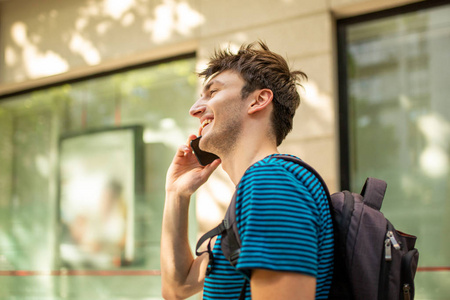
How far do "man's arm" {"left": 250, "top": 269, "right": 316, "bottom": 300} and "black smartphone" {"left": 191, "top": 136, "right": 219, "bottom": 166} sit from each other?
41.4 inches

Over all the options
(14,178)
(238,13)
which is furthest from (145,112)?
(14,178)

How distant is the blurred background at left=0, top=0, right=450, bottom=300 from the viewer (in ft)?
13.9

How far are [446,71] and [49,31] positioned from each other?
444 cm

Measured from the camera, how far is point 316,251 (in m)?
1.35

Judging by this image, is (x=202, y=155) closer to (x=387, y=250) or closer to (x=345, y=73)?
(x=387, y=250)

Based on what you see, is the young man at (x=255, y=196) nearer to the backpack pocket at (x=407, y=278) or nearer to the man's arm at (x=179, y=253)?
the man's arm at (x=179, y=253)

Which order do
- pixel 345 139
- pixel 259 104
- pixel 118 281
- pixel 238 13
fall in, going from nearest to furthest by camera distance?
pixel 259 104, pixel 345 139, pixel 238 13, pixel 118 281

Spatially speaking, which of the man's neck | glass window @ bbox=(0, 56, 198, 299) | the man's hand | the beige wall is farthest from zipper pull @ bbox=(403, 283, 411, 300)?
glass window @ bbox=(0, 56, 198, 299)

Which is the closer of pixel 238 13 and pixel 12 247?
pixel 238 13

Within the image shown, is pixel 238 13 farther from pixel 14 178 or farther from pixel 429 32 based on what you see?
pixel 14 178

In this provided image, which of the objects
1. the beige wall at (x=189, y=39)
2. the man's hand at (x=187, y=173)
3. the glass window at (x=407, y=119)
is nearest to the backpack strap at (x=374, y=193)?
the man's hand at (x=187, y=173)

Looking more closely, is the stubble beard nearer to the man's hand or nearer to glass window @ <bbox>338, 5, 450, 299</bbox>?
the man's hand

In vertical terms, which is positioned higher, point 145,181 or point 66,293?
point 145,181

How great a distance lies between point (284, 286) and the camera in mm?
1295
